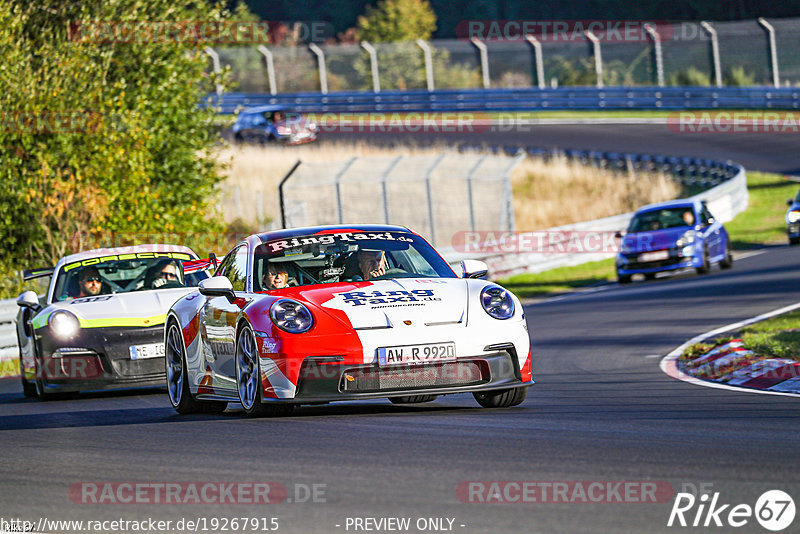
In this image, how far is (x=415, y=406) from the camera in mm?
9992

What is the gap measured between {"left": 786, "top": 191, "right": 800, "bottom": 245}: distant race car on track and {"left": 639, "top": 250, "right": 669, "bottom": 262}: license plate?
3822 mm

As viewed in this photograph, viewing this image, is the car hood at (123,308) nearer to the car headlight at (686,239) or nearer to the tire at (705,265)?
the car headlight at (686,239)

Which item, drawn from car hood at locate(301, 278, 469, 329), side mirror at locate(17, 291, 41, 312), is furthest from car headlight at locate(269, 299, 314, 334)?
side mirror at locate(17, 291, 41, 312)

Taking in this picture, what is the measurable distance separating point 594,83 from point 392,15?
2256 cm

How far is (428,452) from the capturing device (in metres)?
7.21

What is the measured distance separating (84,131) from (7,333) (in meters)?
5.46

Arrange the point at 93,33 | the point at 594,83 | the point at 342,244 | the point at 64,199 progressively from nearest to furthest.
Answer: the point at 342,244 < the point at 64,199 < the point at 93,33 < the point at 594,83

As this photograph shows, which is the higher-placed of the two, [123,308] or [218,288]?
[218,288]

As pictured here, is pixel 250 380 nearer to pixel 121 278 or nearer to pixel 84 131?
pixel 121 278

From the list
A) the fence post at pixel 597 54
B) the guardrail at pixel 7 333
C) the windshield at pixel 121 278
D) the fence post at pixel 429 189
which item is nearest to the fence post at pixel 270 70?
→ the fence post at pixel 597 54

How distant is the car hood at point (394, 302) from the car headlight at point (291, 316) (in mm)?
116

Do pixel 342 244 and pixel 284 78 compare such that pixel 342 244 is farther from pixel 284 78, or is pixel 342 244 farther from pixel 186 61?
pixel 284 78

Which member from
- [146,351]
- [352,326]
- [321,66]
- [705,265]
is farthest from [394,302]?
[321,66]

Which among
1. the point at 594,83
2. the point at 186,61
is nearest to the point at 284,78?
the point at 594,83
